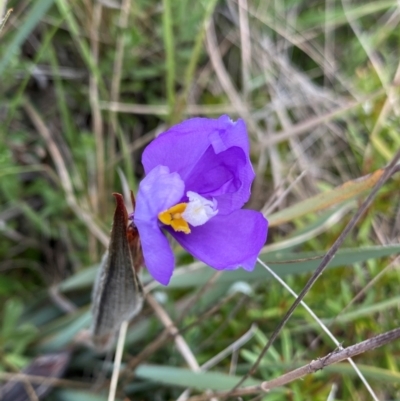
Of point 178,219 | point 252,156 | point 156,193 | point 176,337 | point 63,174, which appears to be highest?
point 156,193

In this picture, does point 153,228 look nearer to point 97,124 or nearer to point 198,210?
point 198,210

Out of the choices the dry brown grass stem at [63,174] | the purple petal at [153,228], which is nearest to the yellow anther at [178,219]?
the purple petal at [153,228]

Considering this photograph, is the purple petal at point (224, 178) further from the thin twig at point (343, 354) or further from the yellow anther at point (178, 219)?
the thin twig at point (343, 354)

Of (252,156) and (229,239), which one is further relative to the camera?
(252,156)

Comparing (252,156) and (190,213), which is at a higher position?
(190,213)

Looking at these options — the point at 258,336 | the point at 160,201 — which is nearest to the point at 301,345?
the point at 258,336

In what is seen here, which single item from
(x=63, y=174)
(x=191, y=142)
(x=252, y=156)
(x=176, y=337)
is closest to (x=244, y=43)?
(x=252, y=156)

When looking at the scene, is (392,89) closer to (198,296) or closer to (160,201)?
(198,296)

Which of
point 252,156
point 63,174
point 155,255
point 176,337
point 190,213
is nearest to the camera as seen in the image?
point 155,255
